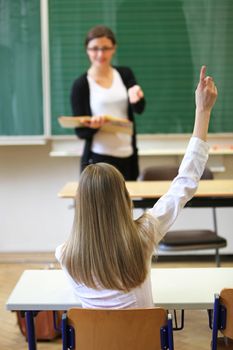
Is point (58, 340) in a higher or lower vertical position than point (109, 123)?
lower

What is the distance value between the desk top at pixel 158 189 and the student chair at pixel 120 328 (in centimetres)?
174

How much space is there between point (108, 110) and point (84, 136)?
0.86 feet

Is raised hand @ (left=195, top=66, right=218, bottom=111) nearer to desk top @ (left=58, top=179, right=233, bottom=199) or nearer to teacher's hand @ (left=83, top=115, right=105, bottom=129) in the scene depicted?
desk top @ (left=58, top=179, right=233, bottom=199)

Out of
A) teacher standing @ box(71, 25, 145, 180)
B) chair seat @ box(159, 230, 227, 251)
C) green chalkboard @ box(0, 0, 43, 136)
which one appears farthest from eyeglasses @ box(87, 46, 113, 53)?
chair seat @ box(159, 230, 227, 251)

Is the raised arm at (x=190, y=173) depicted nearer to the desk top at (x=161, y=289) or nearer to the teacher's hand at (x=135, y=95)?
the desk top at (x=161, y=289)

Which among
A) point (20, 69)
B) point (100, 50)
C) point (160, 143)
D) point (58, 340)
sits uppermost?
point (100, 50)

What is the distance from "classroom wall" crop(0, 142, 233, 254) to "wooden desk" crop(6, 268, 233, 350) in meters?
2.75

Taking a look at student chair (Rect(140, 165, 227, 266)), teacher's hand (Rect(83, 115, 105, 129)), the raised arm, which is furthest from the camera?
student chair (Rect(140, 165, 227, 266))

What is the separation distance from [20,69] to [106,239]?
10.7 feet

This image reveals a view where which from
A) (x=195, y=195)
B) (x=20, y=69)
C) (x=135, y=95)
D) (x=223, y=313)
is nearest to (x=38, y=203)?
(x=20, y=69)

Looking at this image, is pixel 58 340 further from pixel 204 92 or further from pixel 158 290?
pixel 204 92

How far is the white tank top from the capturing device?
4.07 metres

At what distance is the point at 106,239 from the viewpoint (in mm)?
1830

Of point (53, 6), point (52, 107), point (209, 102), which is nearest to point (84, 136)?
point (52, 107)
